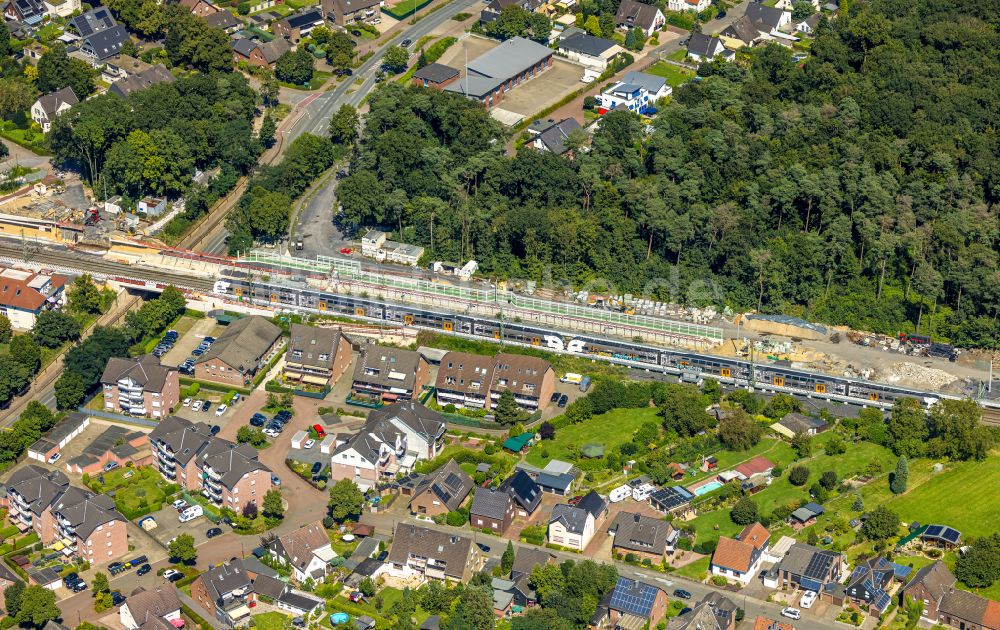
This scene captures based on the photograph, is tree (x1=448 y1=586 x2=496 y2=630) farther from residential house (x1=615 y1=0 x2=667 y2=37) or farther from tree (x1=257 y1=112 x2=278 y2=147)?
residential house (x1=615 y1=0 x2=667 y2=37)

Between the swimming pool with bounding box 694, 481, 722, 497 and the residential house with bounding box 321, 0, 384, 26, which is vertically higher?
the residential house with bounding box 321, 0, 384, 26

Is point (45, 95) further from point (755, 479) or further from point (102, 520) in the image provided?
point (755, 479)

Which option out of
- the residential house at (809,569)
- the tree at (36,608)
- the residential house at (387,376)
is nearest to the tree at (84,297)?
the residential house at (387,376)

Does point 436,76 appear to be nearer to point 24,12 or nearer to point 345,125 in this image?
point 345,125

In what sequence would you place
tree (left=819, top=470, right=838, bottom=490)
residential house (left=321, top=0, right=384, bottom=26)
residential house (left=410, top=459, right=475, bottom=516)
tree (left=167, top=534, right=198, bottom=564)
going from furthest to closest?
residential house (left=321, top=0, right=384, bottom=26) → tree (left=819, top=470, right=838, bottom=490) → residential house (left=410, top=459, right=475, bottom=516) → tree (left=167, top=534, right=198, bottom=564)

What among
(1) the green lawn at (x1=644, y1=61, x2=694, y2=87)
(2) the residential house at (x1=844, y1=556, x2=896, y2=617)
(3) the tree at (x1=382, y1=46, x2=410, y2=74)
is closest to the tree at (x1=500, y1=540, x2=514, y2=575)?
(2) the residential house at (x1=844, y1=556, x2=896, y2=617)

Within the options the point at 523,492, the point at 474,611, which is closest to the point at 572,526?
the point at 523,492
